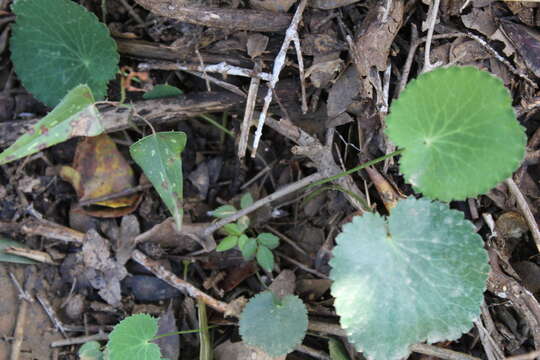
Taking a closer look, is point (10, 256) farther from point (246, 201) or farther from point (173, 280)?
point (246, 201)

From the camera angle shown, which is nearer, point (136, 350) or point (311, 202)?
point (136, 350)

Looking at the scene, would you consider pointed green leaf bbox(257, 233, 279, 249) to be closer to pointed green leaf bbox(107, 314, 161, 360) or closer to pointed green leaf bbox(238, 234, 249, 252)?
pointed green leaf bbox(238, 234, 249, 252)

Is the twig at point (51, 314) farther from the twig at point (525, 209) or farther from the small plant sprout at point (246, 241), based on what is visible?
the twig at point (525, 209)

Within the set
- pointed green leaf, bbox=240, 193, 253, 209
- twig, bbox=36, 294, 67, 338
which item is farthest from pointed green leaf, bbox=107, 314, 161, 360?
pointed green leaf, bbox=240, 193, 253, 209

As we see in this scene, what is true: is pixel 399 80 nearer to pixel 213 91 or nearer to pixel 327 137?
pixel 327 137

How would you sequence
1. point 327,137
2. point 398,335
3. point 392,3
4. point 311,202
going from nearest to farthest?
point 398,335, point 392,3, point 327,137, point 311,202

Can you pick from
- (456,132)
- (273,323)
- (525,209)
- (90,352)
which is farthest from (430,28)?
(90,352)

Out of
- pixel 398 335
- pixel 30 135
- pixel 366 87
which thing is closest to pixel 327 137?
pixel 366 87
